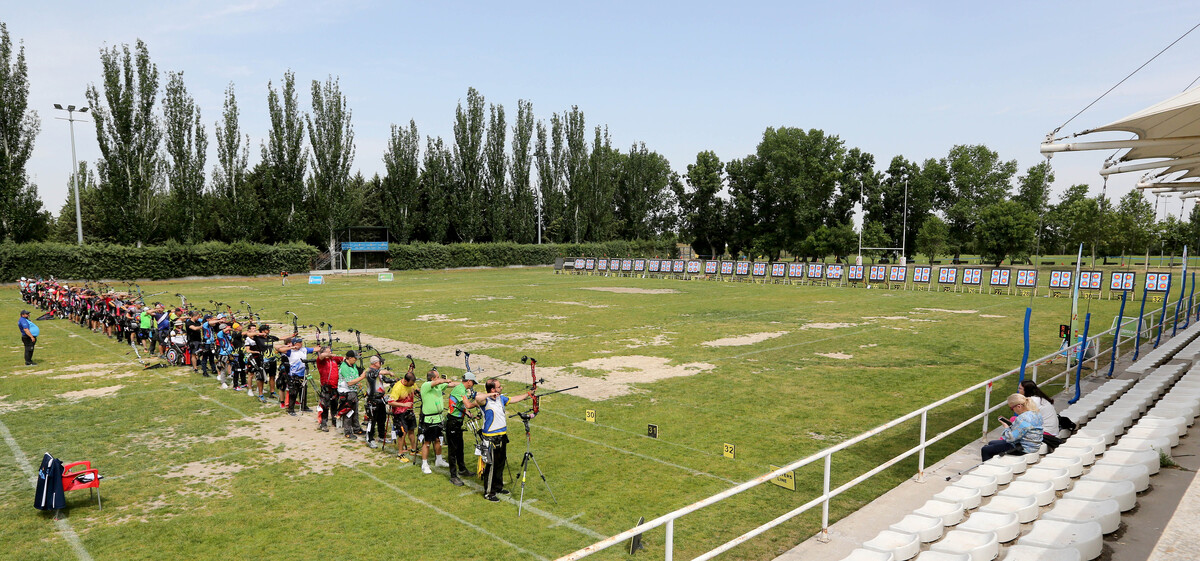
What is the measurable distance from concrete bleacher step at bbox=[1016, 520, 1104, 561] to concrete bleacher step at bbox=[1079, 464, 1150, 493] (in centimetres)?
177

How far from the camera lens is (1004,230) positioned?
72.0m

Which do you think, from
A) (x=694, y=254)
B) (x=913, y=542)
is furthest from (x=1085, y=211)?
(x=913, y=542)

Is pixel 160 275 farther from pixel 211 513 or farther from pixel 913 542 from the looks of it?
pixel 913 542

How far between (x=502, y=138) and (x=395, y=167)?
13471mm

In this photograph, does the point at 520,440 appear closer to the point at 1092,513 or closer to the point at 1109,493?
the point at 1092,513

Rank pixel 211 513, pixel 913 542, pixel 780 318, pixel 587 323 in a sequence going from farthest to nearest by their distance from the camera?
pixel 780 318 < pixel 587 323 < pixel 211 513 < pixel 913 542

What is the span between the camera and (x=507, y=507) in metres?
8.48

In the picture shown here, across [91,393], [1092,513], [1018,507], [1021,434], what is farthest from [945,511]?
[91,393]

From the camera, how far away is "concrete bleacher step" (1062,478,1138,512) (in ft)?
21.0

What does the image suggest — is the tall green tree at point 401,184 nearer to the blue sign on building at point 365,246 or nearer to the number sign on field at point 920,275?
the blue sign on building at point 365,246

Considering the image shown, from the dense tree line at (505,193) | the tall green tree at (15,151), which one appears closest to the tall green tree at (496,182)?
the dense tree line at (505,193)

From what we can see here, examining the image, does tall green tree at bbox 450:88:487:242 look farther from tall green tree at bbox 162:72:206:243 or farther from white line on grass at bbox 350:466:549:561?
white line on grass at bbox 350:466:549:561

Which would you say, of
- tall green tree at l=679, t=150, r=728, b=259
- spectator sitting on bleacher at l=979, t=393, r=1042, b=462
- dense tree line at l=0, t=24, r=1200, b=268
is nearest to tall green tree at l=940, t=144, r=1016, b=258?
dense tree line at l=0, t=24, r=1200, b=268

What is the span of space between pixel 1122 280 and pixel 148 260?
65100 millimetres
